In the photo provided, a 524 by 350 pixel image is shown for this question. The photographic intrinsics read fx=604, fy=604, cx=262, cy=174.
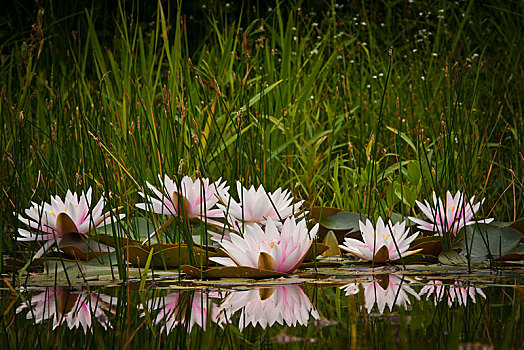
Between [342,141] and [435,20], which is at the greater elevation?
[435,20]

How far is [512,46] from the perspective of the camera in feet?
13.1

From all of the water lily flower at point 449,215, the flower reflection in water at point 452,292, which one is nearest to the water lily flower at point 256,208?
Answer: the water lily flower at point 449,215

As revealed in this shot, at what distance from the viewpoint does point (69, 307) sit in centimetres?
103

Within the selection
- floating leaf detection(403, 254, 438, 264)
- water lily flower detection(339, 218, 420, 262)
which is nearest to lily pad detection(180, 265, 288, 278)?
water lily flower detection(339, 218, 420, 262)

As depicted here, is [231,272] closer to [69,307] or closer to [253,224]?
[253,224]

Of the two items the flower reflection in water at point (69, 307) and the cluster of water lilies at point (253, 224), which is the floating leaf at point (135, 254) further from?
the flower reflection in water at point (69, 307)

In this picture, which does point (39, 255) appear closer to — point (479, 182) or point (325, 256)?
point (325, 256)

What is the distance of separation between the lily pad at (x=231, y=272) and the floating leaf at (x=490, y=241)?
52 centimetres

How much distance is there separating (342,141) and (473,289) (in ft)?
7.18

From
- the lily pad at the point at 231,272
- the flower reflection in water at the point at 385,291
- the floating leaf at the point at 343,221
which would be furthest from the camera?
the floating leaf at the point at 343,221

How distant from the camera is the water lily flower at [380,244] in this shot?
145 centimetres

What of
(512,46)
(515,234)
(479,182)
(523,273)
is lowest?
(523,273)

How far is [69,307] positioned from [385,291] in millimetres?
565

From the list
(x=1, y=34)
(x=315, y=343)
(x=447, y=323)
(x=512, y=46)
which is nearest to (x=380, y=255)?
(x=447, y=323)
